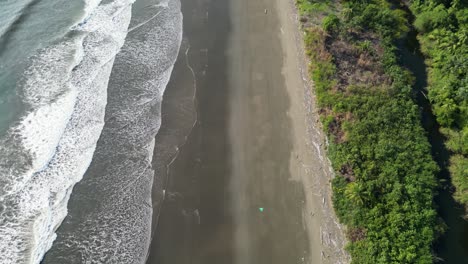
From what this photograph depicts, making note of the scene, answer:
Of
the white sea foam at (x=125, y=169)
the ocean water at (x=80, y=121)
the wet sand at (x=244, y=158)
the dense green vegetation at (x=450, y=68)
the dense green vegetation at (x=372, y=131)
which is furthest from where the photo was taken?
the dense green vegetation at (x=450, y=68)

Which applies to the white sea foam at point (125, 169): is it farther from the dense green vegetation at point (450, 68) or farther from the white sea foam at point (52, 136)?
the dense green vegetation at point (450, 68)

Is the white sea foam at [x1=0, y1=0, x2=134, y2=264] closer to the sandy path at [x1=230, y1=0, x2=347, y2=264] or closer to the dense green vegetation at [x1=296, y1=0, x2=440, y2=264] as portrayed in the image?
the sandy path at [x1=230, y1=0, x2=347, y2=264]

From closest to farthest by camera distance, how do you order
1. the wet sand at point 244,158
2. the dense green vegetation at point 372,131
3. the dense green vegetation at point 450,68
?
the dense green vegetation at point 372,131
the wet sand at point 244,158
the dense green vegetation at point 450,68

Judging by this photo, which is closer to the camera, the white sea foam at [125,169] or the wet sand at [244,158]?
the white sea foam at [125,169]

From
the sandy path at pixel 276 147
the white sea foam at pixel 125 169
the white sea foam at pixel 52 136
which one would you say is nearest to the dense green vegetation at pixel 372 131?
the sandy path at pixel 276 147

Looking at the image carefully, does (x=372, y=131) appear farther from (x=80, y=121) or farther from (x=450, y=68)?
(x=80, y=121)

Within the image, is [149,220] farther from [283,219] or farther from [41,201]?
[283,219]

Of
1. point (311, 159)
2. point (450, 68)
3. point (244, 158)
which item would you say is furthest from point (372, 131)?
point (450, 68)
